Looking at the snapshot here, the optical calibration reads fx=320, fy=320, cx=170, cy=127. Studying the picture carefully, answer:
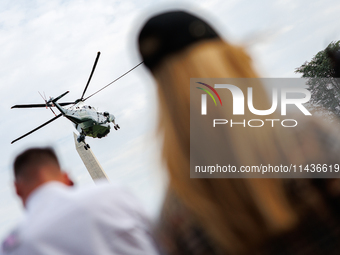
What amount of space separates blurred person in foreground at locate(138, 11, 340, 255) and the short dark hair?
100cm

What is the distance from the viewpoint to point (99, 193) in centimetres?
151

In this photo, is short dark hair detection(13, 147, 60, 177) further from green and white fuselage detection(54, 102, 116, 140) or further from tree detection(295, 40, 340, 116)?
tree detection(295, 40, 340, 116)

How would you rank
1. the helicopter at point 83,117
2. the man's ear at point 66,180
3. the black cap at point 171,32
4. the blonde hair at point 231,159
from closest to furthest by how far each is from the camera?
1. the blonde hair at point 231,159
2. the black cap at point 171,32
3. the man's ear at point 66,180
4. the helicopter at point 83,117

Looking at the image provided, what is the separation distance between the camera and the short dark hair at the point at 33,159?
198 cm

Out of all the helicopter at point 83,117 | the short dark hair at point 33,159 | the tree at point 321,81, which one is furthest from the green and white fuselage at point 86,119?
the short dark hair at point 33,159

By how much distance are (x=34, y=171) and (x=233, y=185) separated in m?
1.29

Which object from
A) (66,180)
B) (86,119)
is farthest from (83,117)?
(66,180)

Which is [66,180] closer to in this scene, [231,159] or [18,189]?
[18,189]

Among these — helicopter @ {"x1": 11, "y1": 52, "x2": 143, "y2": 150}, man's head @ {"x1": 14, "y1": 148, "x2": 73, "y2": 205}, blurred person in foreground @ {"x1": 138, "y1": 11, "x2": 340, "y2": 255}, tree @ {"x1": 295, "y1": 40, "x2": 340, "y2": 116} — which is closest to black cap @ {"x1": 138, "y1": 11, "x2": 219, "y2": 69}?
blurred person in foreground @ {"x1": 138, "y1": 11, "x2": 340, "y2": 255}

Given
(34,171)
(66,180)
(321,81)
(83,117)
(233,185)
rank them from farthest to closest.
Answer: (321,81), (83,117), (66,180), (34,171), (233,185)

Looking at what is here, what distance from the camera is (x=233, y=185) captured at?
1.19 m

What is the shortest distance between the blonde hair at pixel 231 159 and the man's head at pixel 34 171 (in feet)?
3.21

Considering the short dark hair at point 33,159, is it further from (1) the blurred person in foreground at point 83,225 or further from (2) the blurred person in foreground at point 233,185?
(2) the blurred person in foreground at point 233,185

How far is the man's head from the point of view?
1900 millimetres
